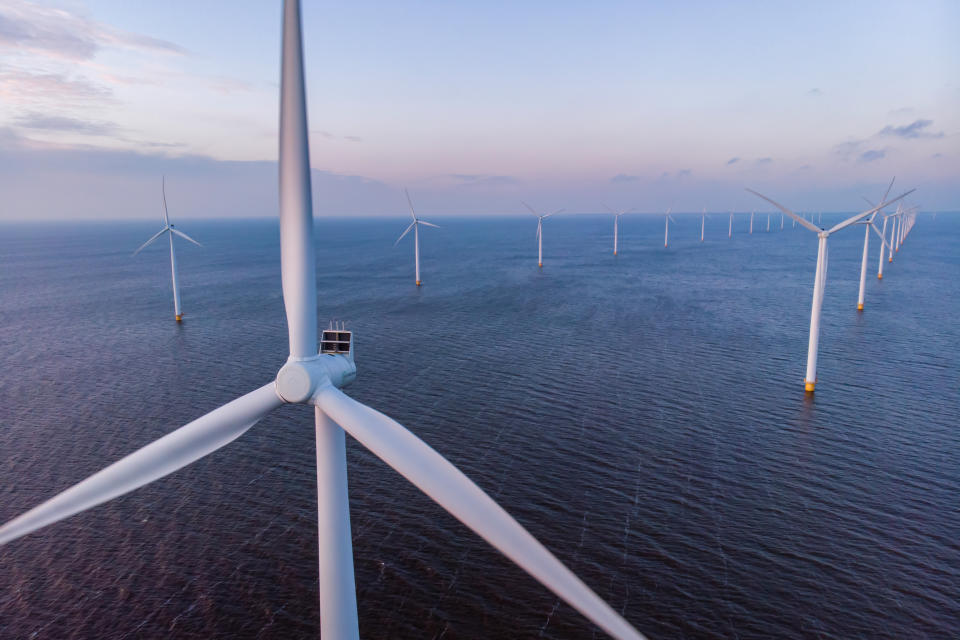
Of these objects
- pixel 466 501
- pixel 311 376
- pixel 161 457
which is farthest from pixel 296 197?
pixel 466 501

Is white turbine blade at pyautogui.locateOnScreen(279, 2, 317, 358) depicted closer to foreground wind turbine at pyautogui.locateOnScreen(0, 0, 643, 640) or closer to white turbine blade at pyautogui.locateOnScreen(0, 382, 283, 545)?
foreground wind turbine at pyautogui.locateOnScreen(0, 0, 643, 640)

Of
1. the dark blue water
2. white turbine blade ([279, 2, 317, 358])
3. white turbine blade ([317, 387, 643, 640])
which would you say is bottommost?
the dark blue water

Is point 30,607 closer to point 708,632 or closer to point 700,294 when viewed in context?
point 708,632

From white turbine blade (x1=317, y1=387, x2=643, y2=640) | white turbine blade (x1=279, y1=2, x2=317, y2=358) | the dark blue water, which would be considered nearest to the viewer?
white turbine blade (x1=317, y1=387, x2=643, y2=640)

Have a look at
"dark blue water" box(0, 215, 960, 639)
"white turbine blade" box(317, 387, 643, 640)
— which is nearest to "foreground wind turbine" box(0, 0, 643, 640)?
"white turbine blade" box(317, 387, 643, 640)

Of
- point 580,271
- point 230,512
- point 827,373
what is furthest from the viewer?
point 580,271

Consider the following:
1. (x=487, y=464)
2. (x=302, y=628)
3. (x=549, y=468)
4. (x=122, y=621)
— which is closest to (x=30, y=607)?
(x=122, y=621)
